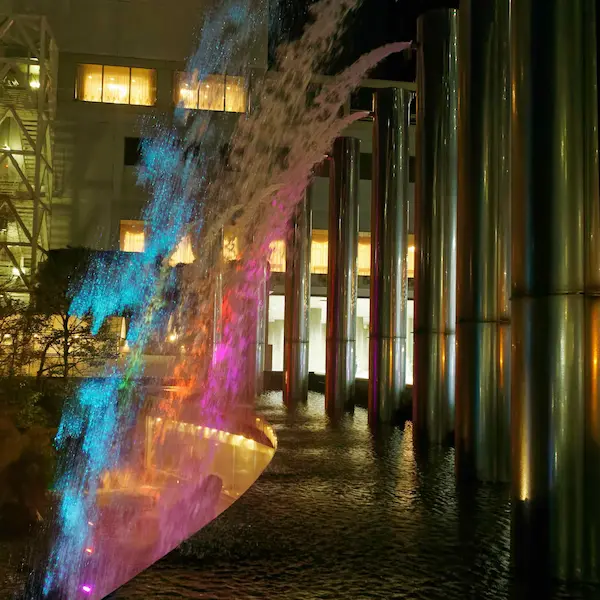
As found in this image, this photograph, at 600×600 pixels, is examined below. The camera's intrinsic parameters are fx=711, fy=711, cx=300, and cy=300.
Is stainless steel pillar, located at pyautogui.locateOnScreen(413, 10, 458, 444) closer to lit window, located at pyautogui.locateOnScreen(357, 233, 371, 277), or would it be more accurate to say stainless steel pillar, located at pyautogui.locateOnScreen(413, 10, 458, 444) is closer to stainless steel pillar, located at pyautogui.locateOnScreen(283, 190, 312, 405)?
stainless steel pillar, located at pyautogui.locateOnScreen(283, 190, 312, 405)

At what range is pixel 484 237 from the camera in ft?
22.1

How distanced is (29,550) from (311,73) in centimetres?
2512

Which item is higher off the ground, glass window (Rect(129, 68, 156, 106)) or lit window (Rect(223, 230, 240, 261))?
glass window (Rect(129, 68, 156, 106))

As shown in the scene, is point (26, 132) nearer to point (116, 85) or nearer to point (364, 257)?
point (116, 85)

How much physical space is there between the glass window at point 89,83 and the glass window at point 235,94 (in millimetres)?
5387

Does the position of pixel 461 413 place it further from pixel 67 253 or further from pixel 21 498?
pixel 67 253

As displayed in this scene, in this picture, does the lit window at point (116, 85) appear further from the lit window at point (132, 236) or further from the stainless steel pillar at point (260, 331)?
the stainless steel pillar at point (260, 331)

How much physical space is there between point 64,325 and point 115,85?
14.3 metres

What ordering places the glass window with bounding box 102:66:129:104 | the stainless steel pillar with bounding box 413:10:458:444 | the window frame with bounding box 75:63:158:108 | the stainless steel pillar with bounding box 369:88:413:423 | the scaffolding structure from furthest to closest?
1. the glass window with bounding box 102:66:129:104
2. the window frame with bounding box 75:63:158:108
3. the scaffolding structure
4. the stainless steel pillar with bounding box 369:88:413:423
5. the stainless steel pillar with bounding box 413:10:458:444

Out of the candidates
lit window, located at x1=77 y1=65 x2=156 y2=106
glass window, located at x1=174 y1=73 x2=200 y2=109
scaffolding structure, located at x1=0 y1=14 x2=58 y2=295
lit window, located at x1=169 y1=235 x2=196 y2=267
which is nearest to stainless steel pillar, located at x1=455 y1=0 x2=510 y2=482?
scaffolding structure, located at x1=0 y1=14 x2=58 y2=295

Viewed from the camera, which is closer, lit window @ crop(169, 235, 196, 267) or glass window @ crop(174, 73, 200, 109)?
glass window @ crop(174, 73, 200, 109)

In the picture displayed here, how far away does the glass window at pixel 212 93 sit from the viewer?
3075cm

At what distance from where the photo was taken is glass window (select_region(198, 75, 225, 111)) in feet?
101

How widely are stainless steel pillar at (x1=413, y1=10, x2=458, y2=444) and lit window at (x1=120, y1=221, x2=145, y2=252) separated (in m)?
22.2
